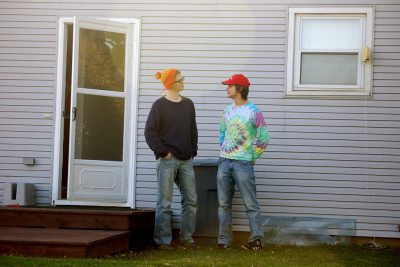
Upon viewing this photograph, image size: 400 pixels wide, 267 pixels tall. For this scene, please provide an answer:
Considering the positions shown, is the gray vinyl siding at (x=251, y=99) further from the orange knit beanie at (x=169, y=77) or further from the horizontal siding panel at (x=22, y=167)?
the orange knit beanie at (x=169, y=77)

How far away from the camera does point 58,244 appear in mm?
6773

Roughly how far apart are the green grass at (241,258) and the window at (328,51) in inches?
74.3

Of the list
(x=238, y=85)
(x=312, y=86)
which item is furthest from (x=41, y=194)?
(x=312, y=86)

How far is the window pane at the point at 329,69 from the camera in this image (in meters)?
8.98

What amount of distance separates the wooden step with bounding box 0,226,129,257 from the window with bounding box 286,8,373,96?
2.97m

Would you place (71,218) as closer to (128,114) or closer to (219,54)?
(128,114)

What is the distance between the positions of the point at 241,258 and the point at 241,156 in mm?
1202

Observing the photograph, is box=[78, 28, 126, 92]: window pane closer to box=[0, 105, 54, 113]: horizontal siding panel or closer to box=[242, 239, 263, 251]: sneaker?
box=[0, 105, 54, 113]: horizontal siding panel

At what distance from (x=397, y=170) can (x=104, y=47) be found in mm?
3699

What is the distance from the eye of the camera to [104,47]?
9.12 metres

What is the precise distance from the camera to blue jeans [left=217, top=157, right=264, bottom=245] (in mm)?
7844

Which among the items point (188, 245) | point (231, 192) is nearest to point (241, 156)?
point (231, 192)

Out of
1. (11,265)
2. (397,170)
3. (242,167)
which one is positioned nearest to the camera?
(11,265)

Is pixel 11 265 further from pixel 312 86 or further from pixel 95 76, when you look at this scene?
pixel 312 86
